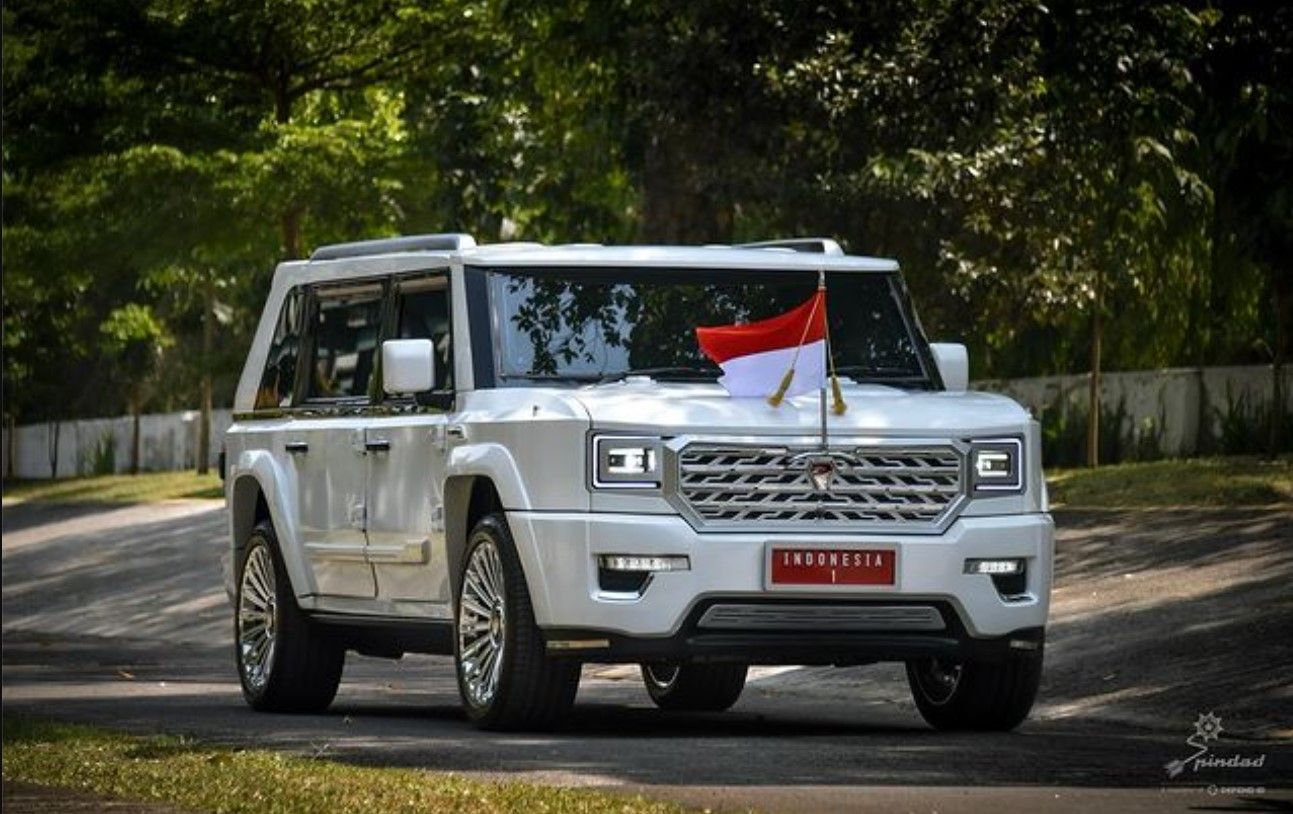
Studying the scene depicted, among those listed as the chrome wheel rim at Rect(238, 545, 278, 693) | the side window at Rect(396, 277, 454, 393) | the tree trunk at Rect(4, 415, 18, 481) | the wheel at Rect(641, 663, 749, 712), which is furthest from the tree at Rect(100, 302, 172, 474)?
the side window at Rect(396, 277, 454, 393)

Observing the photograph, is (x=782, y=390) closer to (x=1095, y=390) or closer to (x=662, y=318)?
(x=662, y=318)

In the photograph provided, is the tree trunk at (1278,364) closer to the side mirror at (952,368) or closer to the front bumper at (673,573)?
the side mirror at (952,368)

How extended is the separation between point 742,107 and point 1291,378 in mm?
8538

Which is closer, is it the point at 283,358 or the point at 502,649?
the point at 502,649

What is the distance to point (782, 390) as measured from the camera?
1484 cm

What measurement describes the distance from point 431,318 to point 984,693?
3025 millimetres

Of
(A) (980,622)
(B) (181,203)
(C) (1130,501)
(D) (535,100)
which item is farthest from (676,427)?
(D) (535,100)

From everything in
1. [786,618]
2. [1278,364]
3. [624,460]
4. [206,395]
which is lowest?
[206,395]

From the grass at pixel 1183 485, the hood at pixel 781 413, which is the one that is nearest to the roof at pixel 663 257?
the hood at pixel 781 413

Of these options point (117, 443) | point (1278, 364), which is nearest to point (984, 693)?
point (1278, 364)

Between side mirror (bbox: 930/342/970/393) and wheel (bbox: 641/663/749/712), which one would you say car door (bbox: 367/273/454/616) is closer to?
wheel (bbox: 641/663/749/712)

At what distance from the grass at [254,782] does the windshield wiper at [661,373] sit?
2.47 meters

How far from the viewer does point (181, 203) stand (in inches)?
1335

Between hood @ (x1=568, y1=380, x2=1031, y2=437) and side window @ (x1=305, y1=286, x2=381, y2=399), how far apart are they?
2.26 meters
